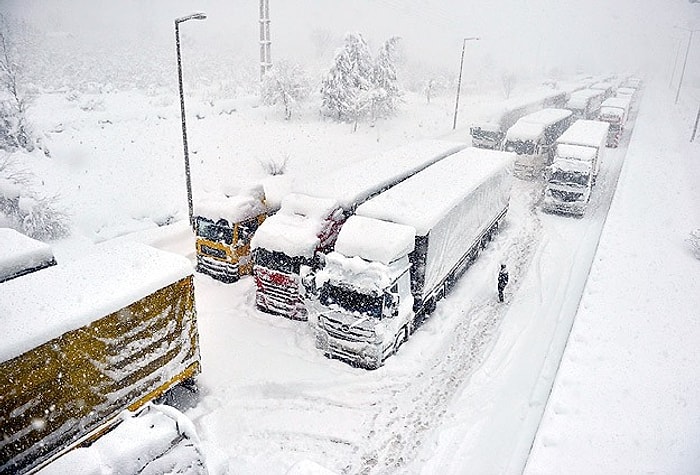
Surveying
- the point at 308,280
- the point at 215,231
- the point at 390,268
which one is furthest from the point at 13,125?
the point at 390,268

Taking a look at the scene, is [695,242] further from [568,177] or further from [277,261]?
[277,261]

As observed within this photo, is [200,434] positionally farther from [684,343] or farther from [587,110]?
[587,110]

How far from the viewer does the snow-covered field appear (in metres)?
8.27

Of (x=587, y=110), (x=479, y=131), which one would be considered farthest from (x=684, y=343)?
(x=587, y=110)

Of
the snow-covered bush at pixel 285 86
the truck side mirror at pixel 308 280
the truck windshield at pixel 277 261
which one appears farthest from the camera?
the snow-covered bush at pixel 285 86

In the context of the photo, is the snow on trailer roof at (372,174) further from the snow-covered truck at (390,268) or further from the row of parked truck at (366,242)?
the snow-covered truck at (390,268)

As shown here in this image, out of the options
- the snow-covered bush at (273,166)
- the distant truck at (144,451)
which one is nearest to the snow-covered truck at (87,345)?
the distant truck at (144,451)

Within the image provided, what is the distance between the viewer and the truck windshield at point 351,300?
9.85 m

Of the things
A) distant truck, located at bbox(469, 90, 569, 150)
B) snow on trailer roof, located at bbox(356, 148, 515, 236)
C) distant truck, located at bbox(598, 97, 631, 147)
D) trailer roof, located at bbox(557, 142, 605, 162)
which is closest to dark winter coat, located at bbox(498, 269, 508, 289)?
snow on trailer roof, located at bbox(356, 148, 515, 236)

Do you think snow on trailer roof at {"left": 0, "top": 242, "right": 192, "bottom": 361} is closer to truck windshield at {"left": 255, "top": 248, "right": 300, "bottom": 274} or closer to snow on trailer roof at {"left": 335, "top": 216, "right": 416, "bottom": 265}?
truck windshield at {"left": 255, "top": 248, "right": 300, "bottom": 274}

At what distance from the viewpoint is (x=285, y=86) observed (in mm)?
34875

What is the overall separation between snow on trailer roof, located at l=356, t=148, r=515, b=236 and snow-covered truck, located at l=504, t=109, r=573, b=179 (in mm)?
7482

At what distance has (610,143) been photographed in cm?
3164

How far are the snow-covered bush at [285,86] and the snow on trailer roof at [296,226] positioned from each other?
23.7 metres
